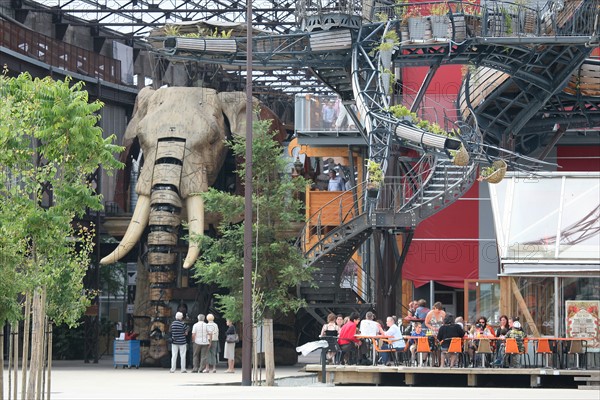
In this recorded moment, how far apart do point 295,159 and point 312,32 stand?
10.8 m

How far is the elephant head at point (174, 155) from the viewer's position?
134 feet

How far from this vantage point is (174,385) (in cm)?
3053

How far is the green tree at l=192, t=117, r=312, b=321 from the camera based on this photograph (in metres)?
32.7

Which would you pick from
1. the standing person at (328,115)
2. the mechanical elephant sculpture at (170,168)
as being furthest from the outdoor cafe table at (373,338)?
the standing person at (328,115)

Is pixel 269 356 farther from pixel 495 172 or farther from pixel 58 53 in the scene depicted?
pixel 58 53

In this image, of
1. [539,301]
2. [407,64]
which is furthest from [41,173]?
[407,64]

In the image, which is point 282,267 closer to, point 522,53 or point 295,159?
point 522,53

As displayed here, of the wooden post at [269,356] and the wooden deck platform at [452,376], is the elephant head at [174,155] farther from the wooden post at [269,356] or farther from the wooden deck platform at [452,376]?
the wooden deck platform at [452,376]

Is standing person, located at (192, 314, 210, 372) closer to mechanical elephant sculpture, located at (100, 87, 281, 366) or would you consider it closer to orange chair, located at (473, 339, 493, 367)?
mechanical elephant sculpture, located at (100, 87, 281, 366)

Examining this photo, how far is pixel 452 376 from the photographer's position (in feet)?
109

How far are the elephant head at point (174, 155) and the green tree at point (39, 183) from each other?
17.0 metres

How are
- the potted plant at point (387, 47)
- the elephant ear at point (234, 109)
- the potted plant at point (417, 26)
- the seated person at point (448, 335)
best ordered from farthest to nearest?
the elephant ear at point (234, 109) → the potted plant at point (417, 26) → the potted plant at point (387, 47) → the seated person at point (448, 335)

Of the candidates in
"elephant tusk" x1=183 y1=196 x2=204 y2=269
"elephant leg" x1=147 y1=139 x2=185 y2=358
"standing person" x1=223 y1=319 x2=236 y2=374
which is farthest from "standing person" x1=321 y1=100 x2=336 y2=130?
"standing person" x1=223 y1=319 x2=236 y2=374

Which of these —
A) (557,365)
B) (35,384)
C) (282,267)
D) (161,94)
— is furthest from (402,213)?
(35,384)
